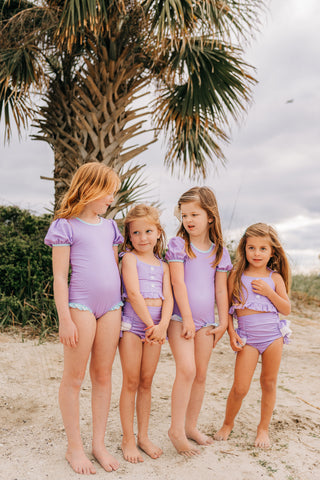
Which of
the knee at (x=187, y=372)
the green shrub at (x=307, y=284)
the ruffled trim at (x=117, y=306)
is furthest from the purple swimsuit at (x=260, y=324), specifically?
the green shrub at (x=307, y=284)

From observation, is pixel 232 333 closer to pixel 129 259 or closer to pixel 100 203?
pixel 129 259

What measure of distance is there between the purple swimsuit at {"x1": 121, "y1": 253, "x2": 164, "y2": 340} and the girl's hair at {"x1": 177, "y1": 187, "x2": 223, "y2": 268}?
27 cm

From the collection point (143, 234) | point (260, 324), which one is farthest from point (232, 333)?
point (143, 234)

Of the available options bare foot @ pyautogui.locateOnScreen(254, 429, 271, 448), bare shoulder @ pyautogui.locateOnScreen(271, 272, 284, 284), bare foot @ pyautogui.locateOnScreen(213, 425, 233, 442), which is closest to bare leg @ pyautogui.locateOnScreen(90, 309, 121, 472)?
bare foot @ pyautogui.locateOnScreen(213, 425, 233, 442)

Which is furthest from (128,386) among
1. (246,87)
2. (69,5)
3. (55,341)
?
(246,87)

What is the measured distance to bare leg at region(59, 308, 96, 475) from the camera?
94.7 inches

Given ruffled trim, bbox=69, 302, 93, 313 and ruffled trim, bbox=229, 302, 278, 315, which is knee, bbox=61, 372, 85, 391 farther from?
ruffled trim, bbox=229, 302, 278, 315

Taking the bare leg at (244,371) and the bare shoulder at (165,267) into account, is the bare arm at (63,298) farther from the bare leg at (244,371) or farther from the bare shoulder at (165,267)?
the bare leg at (244,371)

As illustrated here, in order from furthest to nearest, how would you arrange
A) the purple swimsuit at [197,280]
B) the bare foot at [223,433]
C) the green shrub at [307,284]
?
the green shrub at [307,284], the bare foot at [223,433], the purple swimsuit at [197,280]

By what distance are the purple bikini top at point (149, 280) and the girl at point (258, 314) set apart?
1.77ft

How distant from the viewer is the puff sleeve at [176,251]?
265cm

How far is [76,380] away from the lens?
2.47 meters

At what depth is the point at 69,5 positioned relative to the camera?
5355mm

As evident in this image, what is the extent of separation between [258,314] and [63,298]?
4.13 feet
